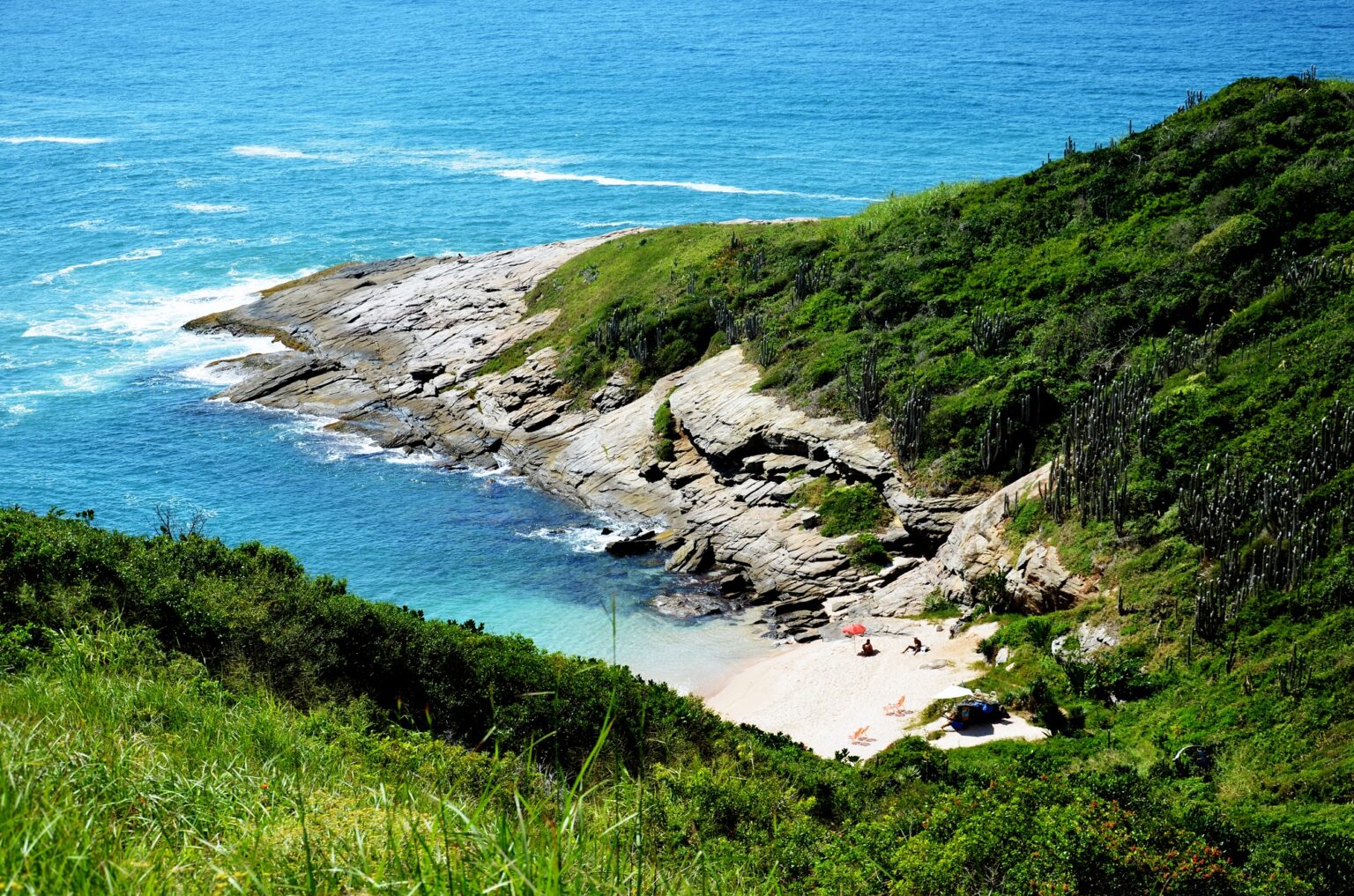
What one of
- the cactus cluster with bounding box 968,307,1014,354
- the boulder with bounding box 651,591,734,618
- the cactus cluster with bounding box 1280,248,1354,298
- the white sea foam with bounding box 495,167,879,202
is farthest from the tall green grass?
the white sea foam with bounding box 495,167,879,202

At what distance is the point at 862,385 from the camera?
121 ft

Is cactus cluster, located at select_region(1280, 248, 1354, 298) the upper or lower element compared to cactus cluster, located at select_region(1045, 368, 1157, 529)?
upper

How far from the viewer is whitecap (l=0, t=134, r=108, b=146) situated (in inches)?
4222

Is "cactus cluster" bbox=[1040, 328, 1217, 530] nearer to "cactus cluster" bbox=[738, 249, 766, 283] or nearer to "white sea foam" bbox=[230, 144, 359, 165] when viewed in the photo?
"cactus cluster" bbox=[738, 249, 766, 283]

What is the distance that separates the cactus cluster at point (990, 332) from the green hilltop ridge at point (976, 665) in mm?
163

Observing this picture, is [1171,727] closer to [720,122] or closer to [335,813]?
[335,813]

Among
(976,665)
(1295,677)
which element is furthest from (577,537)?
(1295,677)

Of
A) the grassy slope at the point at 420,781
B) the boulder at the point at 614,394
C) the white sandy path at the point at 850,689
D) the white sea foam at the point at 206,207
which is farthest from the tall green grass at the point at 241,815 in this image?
the white sea foam at the point at 206,207

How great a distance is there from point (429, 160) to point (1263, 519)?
95.1 meters

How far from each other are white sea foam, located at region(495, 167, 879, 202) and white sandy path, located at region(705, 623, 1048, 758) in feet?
209

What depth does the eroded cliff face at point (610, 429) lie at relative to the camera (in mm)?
32906

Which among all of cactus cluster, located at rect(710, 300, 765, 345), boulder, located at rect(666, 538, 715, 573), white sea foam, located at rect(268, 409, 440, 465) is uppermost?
cactus cluster, located at rect(710, 300, 765, 345)

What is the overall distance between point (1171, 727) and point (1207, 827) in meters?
5.80

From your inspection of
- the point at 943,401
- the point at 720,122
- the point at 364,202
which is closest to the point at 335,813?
the point at 943,401
